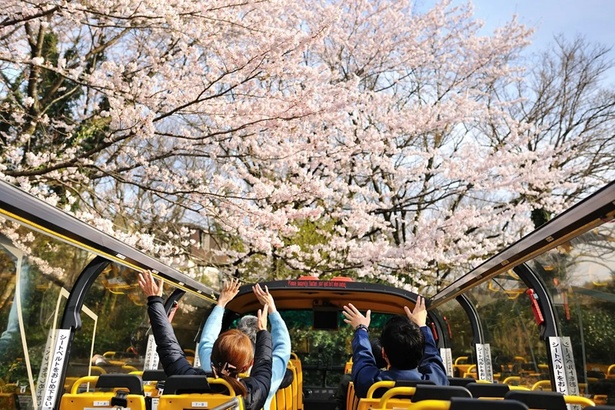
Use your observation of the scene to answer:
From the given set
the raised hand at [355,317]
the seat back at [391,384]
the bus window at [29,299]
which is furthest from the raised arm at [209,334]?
the bus window at [29,299]

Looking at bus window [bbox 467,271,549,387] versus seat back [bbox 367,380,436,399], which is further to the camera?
bus window [bbox 467,271,549,387]

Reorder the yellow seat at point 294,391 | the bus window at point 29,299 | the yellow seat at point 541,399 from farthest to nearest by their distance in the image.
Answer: the yellow seat at point 294,391 → the bus window at point 29,299 → the yellow seat at point 541,399

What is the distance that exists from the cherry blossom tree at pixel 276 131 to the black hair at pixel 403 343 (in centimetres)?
532

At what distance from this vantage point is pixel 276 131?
11695mm

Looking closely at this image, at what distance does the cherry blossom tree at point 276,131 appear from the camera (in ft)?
33.4

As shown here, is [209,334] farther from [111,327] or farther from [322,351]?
[322,351]

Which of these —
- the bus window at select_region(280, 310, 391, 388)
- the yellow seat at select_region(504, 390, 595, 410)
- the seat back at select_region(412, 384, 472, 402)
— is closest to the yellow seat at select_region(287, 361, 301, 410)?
the bus window at select_region(280, 310, 391, 388)

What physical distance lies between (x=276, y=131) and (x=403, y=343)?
7.74m

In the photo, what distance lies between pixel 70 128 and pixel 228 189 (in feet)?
12.0

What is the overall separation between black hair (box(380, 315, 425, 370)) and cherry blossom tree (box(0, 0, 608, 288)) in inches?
209

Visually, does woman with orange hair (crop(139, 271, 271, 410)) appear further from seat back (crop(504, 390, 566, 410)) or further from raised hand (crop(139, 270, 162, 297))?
seat back (crop(504, 390, 566, 410))

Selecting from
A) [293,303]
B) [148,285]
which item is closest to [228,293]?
[148,285]

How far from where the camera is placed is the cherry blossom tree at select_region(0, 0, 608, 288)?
10.2 meters

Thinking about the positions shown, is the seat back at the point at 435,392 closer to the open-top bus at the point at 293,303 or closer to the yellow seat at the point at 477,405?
the yellow seat at the point at 477,405
